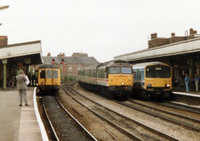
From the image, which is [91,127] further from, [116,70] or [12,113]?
[116,70]

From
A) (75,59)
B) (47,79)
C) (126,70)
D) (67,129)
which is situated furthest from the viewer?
(75,59)

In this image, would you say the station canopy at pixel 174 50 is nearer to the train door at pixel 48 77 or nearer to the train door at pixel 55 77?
the train door at pixel 55 77

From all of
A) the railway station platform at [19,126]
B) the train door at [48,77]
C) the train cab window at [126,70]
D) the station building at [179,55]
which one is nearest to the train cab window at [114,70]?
the train cab window at [126,70]

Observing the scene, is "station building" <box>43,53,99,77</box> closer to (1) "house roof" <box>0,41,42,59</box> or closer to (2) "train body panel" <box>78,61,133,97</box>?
(1) "house roof" <box>0,41,42,59</box>

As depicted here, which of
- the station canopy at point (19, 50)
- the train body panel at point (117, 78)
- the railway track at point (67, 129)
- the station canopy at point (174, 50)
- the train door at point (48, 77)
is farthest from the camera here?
the station canopy at point (19, 50)

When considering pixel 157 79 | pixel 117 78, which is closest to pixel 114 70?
pixel 117 78

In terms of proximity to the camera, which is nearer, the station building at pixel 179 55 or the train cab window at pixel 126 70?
the station building at pixel 179 55

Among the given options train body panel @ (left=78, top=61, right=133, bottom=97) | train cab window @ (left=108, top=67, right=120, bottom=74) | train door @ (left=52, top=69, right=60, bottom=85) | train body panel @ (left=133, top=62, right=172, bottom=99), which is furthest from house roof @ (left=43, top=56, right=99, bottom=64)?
train body panel @ (left=133, top=62, right=172, bottom=99)

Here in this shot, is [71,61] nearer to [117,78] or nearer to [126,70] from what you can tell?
[126,70]

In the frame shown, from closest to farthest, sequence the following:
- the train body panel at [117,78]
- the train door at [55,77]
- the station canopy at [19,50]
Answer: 1. the train body panel at [117,78]
2. the train door at [55,77]
3. the station canopy at [19,50]

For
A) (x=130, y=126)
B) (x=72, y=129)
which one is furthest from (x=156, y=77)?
(x=72, y=129)

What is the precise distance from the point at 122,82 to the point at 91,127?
10.4 metres

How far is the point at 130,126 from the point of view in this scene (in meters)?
12.0

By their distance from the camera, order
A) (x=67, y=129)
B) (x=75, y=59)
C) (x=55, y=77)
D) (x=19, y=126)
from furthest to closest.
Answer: (x=75, y=59) < (x=55, y=77) < (x=67, y=129) < (x=19, y=126)
